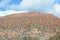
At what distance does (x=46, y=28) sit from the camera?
132 meters

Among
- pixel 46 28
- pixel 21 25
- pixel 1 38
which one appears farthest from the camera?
pixel 21 25

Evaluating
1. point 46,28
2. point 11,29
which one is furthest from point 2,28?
point 46,28

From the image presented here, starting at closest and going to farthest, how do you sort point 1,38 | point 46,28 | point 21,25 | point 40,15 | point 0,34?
point 1,38, point 0,34, point 46,28, point 21,25, point 40,15

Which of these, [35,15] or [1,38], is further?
[35,15]

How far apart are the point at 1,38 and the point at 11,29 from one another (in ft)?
88.8

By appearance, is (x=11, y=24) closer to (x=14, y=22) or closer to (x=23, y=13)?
(x=14, y=22)

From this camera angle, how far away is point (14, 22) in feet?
478

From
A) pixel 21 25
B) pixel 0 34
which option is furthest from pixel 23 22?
pixel 0 34

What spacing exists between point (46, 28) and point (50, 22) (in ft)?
59.6

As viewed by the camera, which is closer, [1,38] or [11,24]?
[1,38]

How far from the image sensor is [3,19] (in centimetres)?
14588

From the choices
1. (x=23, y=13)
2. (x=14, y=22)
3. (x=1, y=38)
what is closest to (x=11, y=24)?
(x=14, y=22)

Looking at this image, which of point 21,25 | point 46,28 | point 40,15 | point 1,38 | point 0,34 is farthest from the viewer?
point 40,15

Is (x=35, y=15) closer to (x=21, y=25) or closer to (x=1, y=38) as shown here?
(x=21, y=25)
